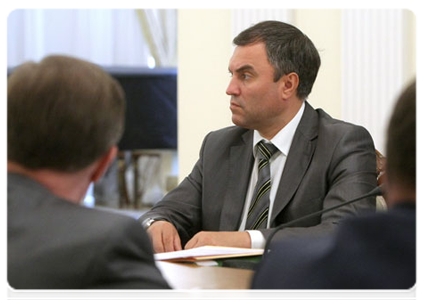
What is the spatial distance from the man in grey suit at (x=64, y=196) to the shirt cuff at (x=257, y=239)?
3.15 feet

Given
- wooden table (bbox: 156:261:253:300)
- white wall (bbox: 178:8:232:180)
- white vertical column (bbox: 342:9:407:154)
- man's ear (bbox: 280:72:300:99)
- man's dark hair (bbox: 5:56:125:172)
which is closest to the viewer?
man's dark hair (bbox: 5:56:125:172)

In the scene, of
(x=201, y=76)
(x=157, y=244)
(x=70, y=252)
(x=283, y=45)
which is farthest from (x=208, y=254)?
(x=201, y=76)

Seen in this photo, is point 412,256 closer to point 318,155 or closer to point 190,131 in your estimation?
point 318,155

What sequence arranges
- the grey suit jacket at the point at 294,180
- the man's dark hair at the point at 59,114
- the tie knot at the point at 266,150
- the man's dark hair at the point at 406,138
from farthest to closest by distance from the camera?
1. the tie knot at the point at 266,150
2. the grey suit jacket at the point at 294,180
3. the man's dark hair at the point at 59,114
4. the man's dark hair at the point at 406,138

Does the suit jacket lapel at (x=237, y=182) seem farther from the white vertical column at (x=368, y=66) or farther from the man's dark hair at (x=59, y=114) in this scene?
the white vertical column at (x=368, y=66)

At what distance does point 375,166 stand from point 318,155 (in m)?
0.19

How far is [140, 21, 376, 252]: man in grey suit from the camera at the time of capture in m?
2.31

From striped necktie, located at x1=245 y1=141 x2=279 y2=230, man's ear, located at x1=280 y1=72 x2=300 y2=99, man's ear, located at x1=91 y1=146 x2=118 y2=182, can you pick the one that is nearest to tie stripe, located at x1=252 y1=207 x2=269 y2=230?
striped necktie, located at x1=245 y1=141 x2=279 y2=230

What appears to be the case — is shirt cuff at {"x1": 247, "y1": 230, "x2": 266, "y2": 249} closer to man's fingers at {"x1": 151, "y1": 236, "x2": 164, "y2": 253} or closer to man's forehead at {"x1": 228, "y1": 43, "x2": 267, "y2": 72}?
man's fingers at {"x1": 151, "y1": 236, "x2": 164, "y2": 253}

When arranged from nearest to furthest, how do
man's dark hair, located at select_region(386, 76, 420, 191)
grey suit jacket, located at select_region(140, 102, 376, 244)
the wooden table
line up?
man's dark hair, located at select_region(386, 76, 420, 191) < the wooden table < grey suit jacket, located at select_region(140, 102, 376, 244)

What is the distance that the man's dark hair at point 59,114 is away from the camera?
104 centimetres

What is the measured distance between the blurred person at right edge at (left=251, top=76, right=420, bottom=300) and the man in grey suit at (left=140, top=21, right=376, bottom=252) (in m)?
1.12

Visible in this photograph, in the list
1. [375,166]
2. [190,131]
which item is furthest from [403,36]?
[375,166]

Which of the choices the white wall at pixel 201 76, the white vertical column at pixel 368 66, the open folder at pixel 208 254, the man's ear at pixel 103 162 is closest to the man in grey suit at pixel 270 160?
the open folder at pixel 208 254
